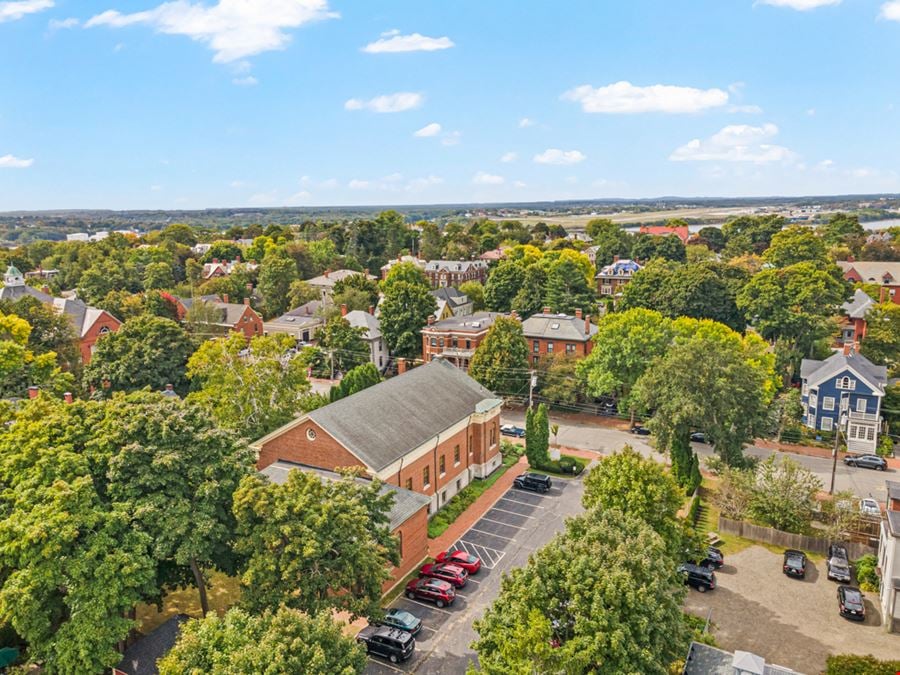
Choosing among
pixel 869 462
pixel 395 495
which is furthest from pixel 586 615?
pixel 869 462

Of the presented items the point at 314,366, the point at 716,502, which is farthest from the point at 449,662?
the point at 314,366

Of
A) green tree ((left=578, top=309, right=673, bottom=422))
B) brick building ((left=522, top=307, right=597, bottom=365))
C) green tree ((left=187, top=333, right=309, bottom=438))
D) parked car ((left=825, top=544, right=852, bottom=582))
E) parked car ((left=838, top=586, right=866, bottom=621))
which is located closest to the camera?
parked car ((left=838, top=586, right=866, bottom=621))

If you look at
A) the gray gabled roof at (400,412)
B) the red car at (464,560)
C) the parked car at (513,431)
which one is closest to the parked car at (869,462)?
the parked car at (513,431)

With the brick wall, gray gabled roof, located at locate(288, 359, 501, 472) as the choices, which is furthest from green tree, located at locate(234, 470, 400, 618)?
the brick wall

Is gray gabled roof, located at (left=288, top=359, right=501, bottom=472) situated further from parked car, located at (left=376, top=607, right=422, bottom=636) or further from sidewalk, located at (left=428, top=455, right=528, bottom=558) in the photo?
parked car, located at (left=376, top=607, right=422, bottom=636)

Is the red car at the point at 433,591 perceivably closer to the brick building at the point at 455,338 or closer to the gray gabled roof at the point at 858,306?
the brick building at the point at 455,338

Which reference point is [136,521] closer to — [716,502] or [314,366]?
[716,502]
